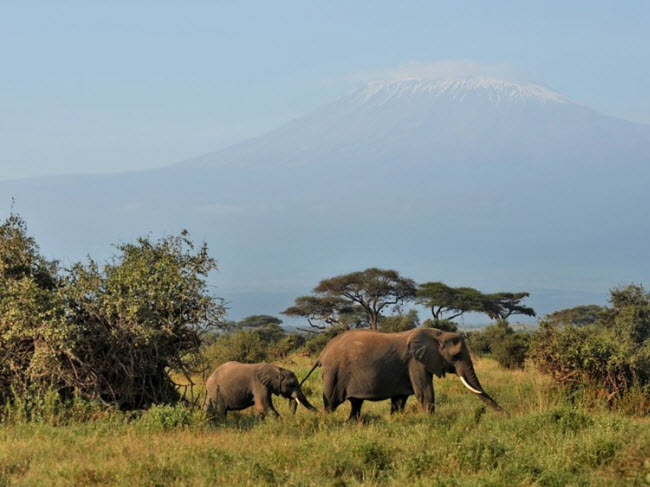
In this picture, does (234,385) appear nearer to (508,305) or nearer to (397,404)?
(397,404)

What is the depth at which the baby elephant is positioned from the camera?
15406mm

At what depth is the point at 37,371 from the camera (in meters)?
14.1

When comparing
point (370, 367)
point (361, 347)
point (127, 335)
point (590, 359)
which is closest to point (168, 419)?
point (127, 335)

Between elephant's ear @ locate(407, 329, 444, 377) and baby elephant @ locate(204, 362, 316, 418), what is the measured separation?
2135 mm

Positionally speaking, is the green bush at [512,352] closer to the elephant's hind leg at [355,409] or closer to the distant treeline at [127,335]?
the distant treeline at [127,335]

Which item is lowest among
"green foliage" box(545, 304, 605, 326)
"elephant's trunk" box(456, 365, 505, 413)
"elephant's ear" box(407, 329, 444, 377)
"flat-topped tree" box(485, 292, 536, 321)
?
"green foliage" box(545, 304, 605, 326)

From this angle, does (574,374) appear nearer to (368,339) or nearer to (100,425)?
(368,339)

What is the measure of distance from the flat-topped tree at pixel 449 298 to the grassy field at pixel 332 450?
40907 mm

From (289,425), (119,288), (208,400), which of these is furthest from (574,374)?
(119,288)

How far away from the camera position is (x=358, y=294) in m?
53.8

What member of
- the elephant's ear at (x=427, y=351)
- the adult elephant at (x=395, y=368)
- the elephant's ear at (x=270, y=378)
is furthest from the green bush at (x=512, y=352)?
the elephant's ear at (x=270, y=378)

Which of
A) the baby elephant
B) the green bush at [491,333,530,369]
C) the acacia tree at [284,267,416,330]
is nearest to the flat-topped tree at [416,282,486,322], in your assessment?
the acacia tree at [284,267,416,330]

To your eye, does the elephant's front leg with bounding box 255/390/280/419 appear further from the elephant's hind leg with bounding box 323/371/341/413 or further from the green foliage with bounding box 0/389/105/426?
the green foliage with bounding box 0/389/105/426

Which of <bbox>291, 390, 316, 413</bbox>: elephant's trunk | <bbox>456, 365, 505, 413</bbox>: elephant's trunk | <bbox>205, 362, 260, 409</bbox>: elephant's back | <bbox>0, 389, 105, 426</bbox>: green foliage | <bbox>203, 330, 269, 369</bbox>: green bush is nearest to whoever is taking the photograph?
<bbox>0, 389, 105, 426</bbox>: green foliage
